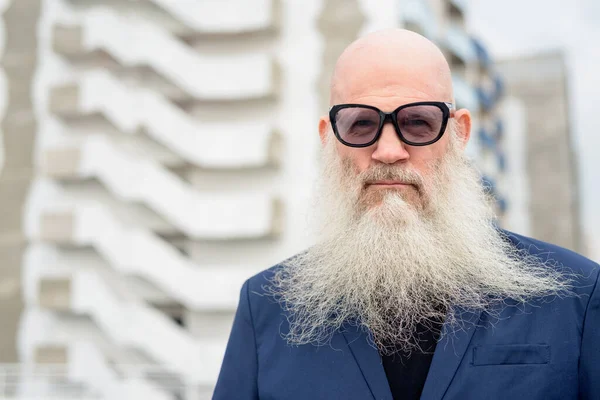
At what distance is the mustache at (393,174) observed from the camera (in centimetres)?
185

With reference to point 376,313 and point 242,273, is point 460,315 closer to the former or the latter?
point 376,313

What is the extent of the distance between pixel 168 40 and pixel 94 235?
5541mm

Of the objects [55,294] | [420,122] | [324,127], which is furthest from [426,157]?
[55,294]

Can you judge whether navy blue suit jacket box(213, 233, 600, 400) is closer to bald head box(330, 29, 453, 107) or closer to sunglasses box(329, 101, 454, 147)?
sunglasses box(329, 101, 454, 147)

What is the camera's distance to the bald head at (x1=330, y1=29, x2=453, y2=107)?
6.19ft

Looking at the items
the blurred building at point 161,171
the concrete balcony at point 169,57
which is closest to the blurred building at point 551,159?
the blurred building at point 161,171

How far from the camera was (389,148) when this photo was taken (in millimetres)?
1828

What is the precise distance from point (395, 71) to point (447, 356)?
0.89 meters

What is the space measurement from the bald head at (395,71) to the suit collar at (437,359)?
2.36 feet

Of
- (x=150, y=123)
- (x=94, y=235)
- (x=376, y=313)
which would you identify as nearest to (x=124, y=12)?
(x=150, y=123)

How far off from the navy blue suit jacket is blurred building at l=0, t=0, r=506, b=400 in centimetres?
1266

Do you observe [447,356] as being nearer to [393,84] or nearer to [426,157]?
[426,157]

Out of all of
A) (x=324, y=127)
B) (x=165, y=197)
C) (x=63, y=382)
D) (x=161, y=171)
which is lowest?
(x=63, y=382)

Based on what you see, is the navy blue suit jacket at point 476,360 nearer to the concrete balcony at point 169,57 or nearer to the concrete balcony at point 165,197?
the concrete balcony at point 165,197
